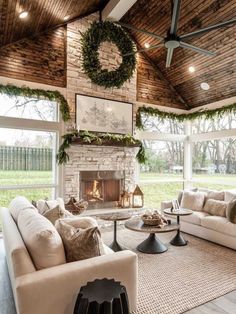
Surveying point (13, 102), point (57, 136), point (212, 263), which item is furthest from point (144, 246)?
point (13, 102)

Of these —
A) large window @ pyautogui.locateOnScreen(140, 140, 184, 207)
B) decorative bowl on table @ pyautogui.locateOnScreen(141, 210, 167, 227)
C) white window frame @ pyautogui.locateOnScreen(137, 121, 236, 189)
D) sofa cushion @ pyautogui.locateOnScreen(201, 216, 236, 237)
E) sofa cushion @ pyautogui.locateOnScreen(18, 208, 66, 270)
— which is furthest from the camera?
large window @ pyautogui.locateOnScreen(140, 140, 184, 207)

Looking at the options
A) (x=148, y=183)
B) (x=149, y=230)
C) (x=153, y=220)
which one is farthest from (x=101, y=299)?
(x=148, y=183)

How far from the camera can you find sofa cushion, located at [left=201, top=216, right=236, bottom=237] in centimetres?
411

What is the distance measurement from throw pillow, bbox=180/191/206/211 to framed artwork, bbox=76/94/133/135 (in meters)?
2.11

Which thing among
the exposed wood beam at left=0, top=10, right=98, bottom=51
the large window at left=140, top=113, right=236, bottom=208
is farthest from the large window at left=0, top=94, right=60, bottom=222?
the large window at left=140, top=113, right=236, bottom=208

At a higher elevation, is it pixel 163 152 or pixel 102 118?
pixel 102 118

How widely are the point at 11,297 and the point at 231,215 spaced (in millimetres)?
3538

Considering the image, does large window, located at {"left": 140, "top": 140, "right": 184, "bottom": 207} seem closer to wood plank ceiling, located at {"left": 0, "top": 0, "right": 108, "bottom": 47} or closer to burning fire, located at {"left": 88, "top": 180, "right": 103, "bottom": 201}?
burning fire, located at {"left": 88, "top": 180, "right": 103, "bottom": 201}

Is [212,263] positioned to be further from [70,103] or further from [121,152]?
[70,103]

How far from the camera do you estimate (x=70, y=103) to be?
544 cm

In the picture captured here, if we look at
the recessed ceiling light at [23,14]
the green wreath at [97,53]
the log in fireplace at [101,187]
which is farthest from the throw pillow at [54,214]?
the green wreath at [97,53]

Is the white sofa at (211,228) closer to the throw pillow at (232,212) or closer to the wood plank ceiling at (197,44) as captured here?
the throw pillow at (232,212)

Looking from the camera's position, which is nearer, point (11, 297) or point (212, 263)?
point (11, 297)

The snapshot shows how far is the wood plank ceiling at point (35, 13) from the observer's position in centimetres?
368
